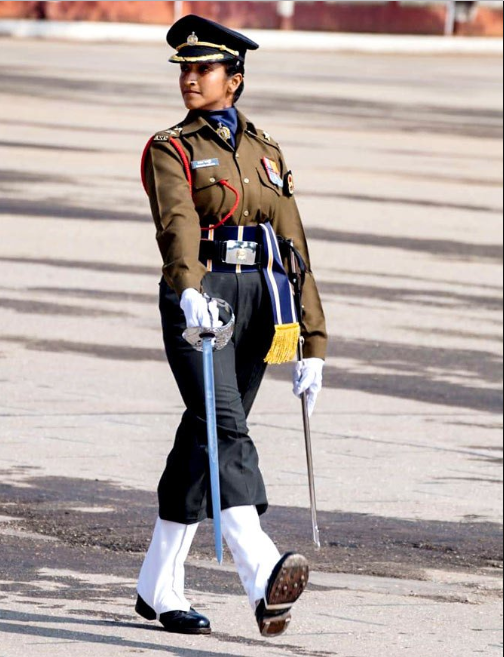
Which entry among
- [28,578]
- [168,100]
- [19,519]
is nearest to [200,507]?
[28,578]

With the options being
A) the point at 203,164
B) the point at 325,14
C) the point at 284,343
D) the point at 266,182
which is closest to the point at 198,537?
the point at 284,343

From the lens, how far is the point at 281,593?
4762 mm

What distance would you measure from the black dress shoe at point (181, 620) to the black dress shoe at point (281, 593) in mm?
524

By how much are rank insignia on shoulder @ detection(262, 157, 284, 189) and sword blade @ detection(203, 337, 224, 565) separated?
629 mm

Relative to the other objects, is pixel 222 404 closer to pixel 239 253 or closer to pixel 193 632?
pixel 239 253

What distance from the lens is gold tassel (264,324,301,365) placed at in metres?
5.09

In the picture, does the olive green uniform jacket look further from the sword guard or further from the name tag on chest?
the sword guard

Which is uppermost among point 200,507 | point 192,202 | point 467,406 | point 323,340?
point 192,202

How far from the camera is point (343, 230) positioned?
1594cm

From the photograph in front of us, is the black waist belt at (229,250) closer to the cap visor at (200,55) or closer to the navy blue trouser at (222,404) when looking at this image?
the navy blue trouser at (222,404)

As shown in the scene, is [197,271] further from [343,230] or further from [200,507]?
[343,230]

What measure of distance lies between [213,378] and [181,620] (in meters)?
0.88

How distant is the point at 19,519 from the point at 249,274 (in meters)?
2.46

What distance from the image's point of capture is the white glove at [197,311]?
474cm
